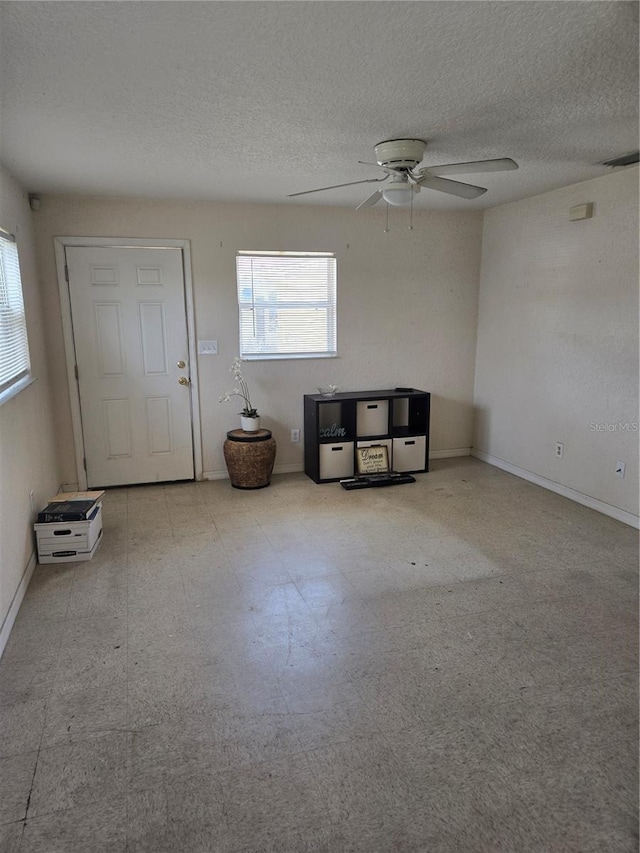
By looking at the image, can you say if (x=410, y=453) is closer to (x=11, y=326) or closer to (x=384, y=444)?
(x=384, y=444)

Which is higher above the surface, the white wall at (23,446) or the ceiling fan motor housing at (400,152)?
the ceiling fan motor housing at (400,152)

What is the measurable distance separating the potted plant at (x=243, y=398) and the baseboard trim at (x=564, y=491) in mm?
2272

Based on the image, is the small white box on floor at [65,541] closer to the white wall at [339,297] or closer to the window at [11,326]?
the window at [11,326]

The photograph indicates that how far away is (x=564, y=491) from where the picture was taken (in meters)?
4.22

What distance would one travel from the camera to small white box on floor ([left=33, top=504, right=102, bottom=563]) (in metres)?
3.13

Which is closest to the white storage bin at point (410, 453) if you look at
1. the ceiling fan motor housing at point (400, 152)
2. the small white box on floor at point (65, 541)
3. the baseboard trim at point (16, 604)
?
the ceiling fan motor housing at point (400, 152)

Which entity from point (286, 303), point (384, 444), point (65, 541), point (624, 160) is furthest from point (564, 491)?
point (65, 541)

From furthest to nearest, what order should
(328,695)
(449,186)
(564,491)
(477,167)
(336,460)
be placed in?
(336,460)
(564,491)
(449,186)
(477,167)
(328,695)

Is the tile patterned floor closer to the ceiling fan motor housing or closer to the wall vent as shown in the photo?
the ceiling fan motor housing

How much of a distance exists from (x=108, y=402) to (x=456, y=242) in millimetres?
3432

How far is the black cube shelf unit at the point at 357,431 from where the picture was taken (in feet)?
15.2

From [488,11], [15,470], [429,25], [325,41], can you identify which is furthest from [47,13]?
[15,470]

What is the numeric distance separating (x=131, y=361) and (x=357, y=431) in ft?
6.59

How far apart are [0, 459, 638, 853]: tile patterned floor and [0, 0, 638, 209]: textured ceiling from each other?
2307 mm
